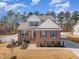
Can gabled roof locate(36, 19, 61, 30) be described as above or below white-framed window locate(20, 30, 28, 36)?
above

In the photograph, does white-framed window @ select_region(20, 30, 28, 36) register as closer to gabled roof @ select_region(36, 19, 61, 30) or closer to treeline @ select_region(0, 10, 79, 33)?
gabled roof @ select_region(36, 19, 61, 30)

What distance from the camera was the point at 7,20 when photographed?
12481 cm

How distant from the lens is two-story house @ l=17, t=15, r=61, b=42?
4384 centimetres

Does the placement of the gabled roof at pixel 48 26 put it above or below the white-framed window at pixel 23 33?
above

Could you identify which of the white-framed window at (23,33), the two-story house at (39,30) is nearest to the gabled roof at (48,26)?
the two-story house at (39,30)

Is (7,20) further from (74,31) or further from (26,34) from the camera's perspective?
(26,34)

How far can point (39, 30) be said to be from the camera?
44.2 meters

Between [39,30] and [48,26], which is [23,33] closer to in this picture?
[39,30]

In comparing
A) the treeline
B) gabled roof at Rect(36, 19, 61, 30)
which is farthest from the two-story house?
the treeline

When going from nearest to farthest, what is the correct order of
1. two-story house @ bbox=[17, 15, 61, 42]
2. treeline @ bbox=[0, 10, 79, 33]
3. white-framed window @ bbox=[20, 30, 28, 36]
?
two-story house @ bbox=[17, 15, 61, 42] < white-framed window @ bbox=[20, 30, 28, 36] < treeline @ bbox=[0, 10, 79, 33]

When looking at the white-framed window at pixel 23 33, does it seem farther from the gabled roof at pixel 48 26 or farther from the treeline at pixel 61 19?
the treeline at pixel 61 19

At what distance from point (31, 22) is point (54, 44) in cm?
1071

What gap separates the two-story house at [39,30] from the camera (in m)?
43.8

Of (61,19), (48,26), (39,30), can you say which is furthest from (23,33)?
(61,19)
